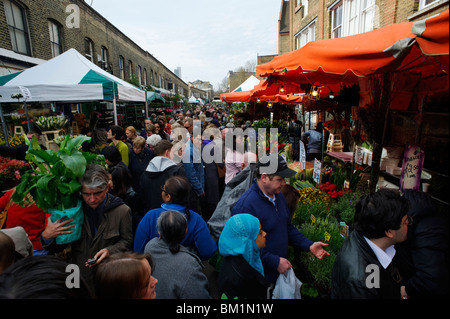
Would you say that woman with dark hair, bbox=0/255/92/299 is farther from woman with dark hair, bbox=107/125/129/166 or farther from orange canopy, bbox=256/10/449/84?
woman with dark hair, bbox=107/125/129/166

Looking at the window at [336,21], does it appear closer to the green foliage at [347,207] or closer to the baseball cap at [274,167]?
the green foliage at [347,207]

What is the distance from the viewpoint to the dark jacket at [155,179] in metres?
3.32

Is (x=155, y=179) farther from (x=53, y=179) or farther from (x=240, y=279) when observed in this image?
(x=240, y=279)

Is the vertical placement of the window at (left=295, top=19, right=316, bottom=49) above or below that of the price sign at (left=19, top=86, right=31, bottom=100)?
above

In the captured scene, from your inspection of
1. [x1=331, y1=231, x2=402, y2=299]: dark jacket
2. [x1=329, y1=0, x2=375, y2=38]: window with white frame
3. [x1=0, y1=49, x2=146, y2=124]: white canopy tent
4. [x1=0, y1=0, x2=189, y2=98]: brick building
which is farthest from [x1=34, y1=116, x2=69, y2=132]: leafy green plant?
[x1=329, y1=0, x2=375, y2=38]: window with white frame

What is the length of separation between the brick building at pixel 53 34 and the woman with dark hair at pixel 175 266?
9.81 metres

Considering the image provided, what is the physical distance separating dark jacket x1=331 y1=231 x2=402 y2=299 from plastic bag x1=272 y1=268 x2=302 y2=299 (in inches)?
15.7

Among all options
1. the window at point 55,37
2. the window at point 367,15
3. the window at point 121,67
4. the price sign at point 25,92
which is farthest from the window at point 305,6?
the window at point 121,67

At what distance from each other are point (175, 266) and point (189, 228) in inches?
21.8

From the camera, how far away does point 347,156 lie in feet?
14.6

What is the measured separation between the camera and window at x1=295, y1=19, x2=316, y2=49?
12203 mm

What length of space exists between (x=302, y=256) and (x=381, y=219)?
1.38 meters

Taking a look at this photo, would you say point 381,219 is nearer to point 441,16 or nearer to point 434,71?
point 441,16

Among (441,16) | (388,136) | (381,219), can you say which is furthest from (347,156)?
(441,16)
